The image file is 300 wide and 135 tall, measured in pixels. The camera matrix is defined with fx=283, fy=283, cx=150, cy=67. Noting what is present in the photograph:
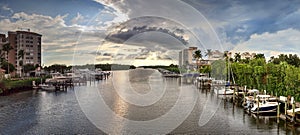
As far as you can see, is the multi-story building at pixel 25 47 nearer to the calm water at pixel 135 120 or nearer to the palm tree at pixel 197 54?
the calm water at pixel 135 120

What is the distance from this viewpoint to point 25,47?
6344 cm

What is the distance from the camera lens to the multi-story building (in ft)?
195

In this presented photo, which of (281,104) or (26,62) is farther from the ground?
(26,62)

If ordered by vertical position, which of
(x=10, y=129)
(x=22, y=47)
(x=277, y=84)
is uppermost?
(x=22, y=47)

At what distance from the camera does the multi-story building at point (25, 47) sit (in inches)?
2338

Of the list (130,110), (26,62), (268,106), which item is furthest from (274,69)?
(26,62)

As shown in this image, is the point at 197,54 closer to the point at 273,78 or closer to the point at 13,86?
the point at 13,86

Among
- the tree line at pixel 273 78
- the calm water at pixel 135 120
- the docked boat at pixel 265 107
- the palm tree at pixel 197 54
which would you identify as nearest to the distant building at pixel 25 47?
the calm water at pixel 135 120

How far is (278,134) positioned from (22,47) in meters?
60.1

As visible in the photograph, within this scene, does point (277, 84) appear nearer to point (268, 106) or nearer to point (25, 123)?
point (268, 106)

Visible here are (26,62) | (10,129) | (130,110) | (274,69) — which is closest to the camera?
(10,129)

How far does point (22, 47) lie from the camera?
62.8 m

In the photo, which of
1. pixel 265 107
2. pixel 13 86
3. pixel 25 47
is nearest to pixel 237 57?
pixel 13 86

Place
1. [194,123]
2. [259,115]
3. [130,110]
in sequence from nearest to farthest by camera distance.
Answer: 1. [194,123]
2. [259,115]
3. [130,110]
